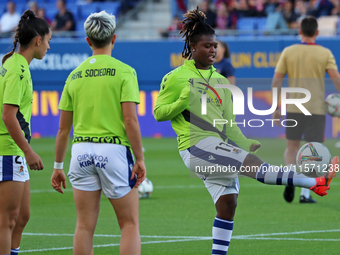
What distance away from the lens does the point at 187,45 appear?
5.29 meters

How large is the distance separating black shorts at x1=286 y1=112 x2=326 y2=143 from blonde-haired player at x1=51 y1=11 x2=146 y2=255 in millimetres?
4640

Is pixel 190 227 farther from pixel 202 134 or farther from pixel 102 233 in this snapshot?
pixel 202 134

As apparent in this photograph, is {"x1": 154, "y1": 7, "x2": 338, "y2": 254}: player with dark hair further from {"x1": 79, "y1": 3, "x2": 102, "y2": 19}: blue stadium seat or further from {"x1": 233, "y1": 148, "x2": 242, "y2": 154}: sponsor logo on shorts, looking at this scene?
{"x1": 79, "y1": 3, "x2": 102, "y2": 19}: blue stadium seat

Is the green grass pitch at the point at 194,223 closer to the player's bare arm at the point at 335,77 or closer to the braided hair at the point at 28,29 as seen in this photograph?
the player's bare arm at the point at 335,77

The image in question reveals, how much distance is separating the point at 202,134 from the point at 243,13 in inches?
642

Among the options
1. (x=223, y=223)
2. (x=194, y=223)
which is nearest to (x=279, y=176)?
(x=223, y=223)

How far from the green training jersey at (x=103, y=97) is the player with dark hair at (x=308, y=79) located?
4.60 metres

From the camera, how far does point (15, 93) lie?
4.23 meters

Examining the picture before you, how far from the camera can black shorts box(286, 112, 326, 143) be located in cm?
823

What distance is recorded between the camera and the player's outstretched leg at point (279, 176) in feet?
15.1

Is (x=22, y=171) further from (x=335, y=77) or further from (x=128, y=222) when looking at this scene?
(x=335, y=77)

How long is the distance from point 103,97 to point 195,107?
1113 millimetres

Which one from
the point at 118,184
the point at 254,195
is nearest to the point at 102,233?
the point at 118,184

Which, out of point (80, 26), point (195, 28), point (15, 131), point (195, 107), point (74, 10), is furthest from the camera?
point (74, 10)
